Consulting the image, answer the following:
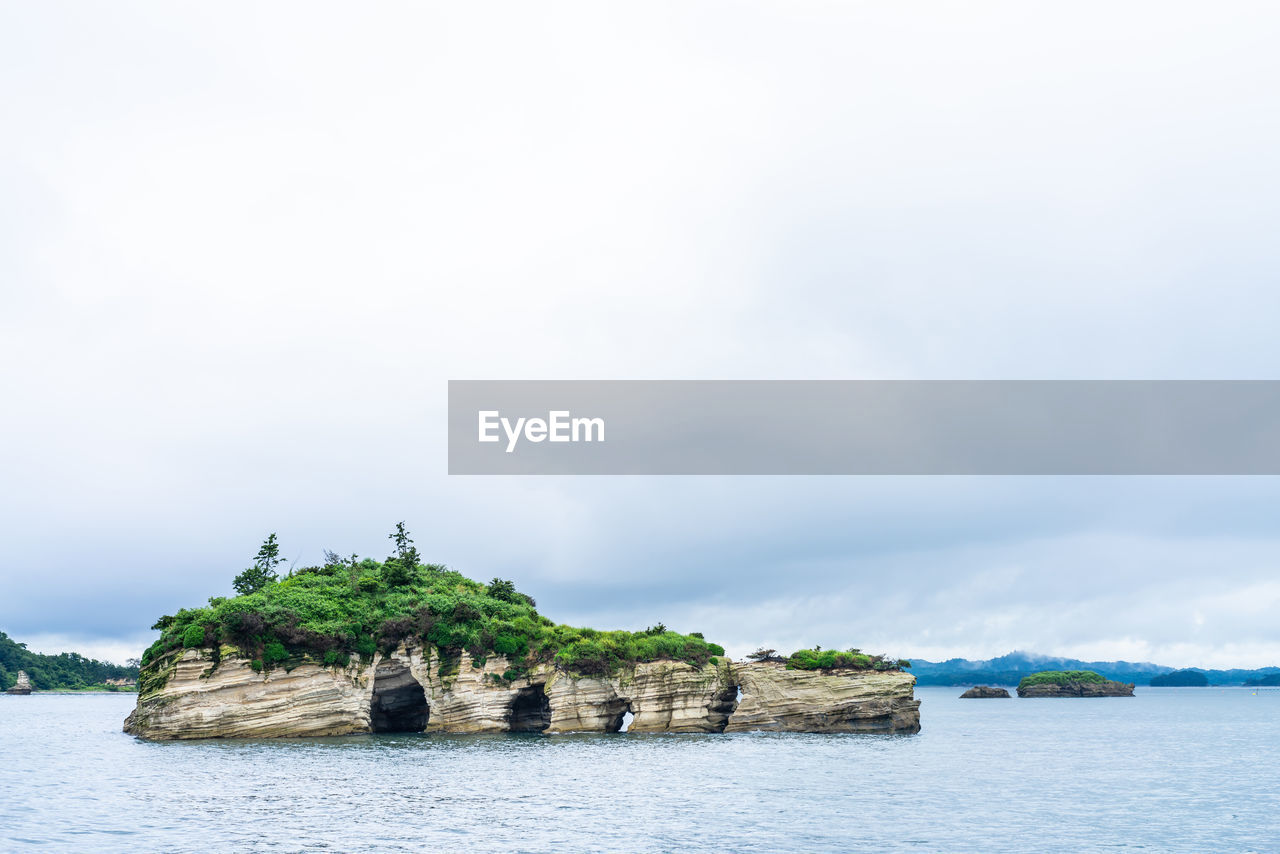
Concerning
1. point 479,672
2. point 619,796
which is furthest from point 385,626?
point 619,796

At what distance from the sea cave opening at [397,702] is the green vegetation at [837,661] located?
32.6 m

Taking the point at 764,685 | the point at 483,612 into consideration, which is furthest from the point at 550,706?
the point at 764,685

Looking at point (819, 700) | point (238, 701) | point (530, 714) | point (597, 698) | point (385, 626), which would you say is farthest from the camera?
point (530, 714)

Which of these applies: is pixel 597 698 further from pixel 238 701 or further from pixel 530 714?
pixel 238 701

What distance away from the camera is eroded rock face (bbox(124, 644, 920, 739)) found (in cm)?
6862

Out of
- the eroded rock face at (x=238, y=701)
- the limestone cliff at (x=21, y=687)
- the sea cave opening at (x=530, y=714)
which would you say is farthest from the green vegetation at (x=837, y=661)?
the limestone cliff at (x=21, y=687)

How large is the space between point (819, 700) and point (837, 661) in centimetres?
365

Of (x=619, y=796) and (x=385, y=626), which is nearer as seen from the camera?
(x=619, y=796)

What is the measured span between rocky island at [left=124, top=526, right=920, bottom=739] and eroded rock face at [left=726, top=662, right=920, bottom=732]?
0.12m

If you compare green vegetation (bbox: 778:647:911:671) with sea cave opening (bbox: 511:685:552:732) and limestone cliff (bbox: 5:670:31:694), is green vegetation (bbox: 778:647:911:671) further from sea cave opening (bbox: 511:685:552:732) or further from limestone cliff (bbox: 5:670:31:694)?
limestone cliff (bbox: 5:670:31:694)

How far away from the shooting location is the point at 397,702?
76438 millimetres

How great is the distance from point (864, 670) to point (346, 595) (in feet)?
149

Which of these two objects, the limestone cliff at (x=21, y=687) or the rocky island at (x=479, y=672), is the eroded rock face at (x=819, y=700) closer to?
the rocky island at (x=479, y=672)

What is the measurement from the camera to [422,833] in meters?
33.0
